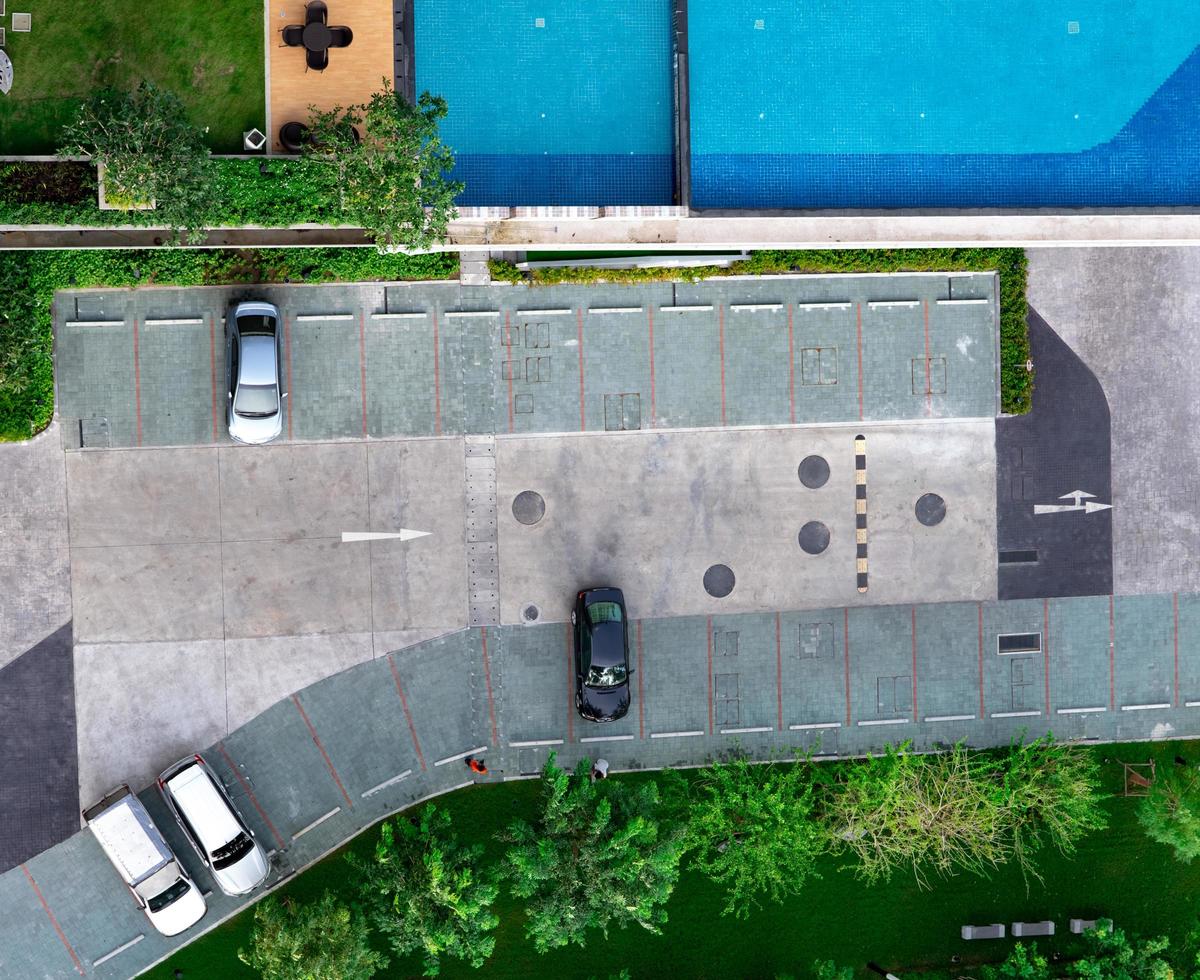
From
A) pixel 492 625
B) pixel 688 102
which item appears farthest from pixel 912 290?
pixel 492 625

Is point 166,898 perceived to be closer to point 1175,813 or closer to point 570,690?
point 570,690

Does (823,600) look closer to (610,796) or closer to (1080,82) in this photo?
(610,796)

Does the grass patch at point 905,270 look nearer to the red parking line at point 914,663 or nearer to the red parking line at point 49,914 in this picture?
the red parking line at point 914,663

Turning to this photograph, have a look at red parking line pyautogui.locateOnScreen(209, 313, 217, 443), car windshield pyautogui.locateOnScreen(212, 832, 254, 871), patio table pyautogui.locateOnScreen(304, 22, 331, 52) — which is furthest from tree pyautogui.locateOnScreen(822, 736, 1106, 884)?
patio table pyautogui.locateOnScreen(304, 22, 331, 52)

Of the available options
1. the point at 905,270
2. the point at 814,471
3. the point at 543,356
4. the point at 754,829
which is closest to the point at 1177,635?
the point at 814,471

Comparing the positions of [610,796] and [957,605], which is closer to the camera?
[610,796]

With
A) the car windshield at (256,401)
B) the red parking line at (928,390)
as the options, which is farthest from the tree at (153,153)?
the red parking line at (928,390)

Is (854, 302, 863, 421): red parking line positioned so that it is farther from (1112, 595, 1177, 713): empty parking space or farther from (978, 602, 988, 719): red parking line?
(1112, 595, 1177, 713): empty parking space
